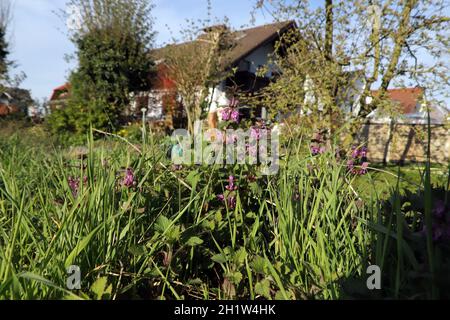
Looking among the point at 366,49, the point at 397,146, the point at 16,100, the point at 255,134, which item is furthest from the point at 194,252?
the point at 16,100

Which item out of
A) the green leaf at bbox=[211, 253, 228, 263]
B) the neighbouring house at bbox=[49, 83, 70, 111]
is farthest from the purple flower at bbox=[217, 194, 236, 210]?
the neighbouring house at bbox=[49, 83, 70, 111]

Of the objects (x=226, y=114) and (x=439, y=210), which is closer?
(x=439, y=210)

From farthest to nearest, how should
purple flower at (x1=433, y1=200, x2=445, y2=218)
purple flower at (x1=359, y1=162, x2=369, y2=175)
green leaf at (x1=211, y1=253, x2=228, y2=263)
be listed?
1. purple flower at (x1=359, y1=162, x2=369, y2=175)
2. green leaf at (x1=211, y1=253, x2=228, y2=263)
3. purple flower at (x1=433, y1=200, x2=445, y2=218)

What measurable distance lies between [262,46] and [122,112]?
853 cm

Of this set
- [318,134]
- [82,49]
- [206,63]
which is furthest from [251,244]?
[82,49]

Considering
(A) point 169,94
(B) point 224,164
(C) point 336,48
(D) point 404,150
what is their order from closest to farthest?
(B) point 224,164 < (C) point 336,48 < (D) point 404,150 < (A) point 169,94

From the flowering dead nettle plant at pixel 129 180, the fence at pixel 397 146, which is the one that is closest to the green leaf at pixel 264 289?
the flowering dead nettle plant at pixel 129 180

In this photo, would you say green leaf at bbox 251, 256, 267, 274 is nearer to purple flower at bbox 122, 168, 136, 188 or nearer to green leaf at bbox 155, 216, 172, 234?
green leaf at bbox 155, 216, 172, 234

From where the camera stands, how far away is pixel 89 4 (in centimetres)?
1069

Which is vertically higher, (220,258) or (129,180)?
(129,180)

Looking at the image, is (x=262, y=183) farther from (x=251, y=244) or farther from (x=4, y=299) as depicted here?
(x=4, y=299)

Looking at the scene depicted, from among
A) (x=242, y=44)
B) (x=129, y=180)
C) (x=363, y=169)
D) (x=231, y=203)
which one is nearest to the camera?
(x=129, y=180)

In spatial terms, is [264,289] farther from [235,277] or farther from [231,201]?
[231,201]

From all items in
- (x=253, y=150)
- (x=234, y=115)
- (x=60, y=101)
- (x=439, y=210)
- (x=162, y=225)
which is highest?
(x=60, y=101)
